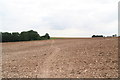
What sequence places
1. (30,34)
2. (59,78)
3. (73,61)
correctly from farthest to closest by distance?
1. (30,34)
2. (73,61)
3. (59,78)

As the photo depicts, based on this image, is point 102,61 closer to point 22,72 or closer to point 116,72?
point 116,72

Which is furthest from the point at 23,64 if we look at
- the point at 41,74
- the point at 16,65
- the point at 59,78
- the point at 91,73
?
the point at 91,73

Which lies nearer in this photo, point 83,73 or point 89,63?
point 83,73

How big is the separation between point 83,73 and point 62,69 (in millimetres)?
1243

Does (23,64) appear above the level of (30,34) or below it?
below

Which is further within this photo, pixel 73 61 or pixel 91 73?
pixel 73 61

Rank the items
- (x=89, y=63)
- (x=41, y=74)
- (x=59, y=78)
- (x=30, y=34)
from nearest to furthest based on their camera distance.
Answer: (x=59, y=78)
(x=41, y=74)
(x=89, y=63)
(x=30, y=34)

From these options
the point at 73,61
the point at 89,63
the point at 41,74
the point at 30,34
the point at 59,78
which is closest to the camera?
the point at 59,78

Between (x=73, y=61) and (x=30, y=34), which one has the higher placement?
(x=30, y=34)

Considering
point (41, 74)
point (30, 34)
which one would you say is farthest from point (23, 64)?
point (30, 34)

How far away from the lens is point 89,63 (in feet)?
30.3

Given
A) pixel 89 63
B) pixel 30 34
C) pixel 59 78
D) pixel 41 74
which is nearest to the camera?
pixel 59 78

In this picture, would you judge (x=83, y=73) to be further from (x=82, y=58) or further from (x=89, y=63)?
(x=82, y=58)

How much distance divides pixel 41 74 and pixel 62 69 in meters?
1.14
